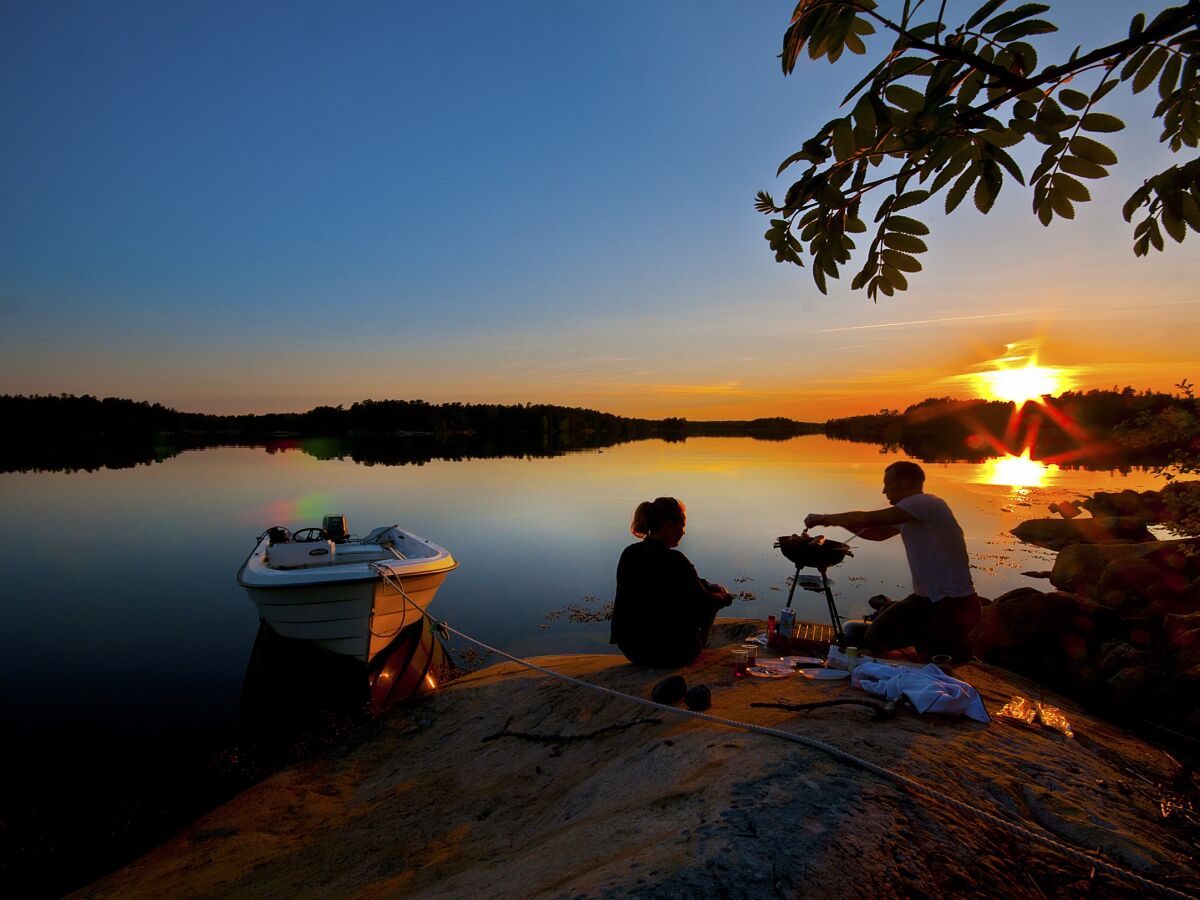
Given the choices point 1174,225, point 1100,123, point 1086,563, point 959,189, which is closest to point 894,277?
point 959,189

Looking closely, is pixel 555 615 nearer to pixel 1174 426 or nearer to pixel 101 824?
pixel 101 824

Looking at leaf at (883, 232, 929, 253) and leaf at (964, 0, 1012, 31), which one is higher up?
leaf at (964, 0, 1012, 31)

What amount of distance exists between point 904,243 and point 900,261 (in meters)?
0.07

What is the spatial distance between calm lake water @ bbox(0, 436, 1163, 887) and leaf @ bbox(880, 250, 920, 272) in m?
9.08

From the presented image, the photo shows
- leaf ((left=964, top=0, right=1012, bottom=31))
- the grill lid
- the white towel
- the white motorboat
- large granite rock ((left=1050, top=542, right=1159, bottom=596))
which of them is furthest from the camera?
large granite rock ((left=1050, top=542, right=1159, bottom=596))

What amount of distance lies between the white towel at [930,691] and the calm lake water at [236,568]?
7.24 meters

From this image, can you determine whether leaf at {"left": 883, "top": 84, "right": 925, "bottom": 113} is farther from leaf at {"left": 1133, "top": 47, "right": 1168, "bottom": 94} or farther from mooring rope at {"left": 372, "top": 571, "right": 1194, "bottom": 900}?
mooring rope at {"left": 372, "top": 571, "right": 1194, "bottom": 900}

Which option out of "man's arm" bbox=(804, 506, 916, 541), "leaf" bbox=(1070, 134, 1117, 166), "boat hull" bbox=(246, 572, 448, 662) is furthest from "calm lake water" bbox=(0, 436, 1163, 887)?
"leaf" bbox=(1070, 134, 1117, 166)

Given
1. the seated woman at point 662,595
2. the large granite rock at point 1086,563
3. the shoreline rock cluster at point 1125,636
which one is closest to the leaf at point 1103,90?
the seated woman at point 662,595

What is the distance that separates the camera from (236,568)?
18219 mm

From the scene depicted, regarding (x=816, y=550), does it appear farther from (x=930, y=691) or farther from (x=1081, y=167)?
(x=1081, y=167)

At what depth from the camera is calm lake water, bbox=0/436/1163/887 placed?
348 inches

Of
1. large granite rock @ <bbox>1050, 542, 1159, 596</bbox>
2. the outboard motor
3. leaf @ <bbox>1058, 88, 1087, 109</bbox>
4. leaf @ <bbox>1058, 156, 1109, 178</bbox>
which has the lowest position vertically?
large granite rock @ <bbox>1050, 542, 1159, 596</bbox>

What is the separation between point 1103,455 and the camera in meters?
63.5
